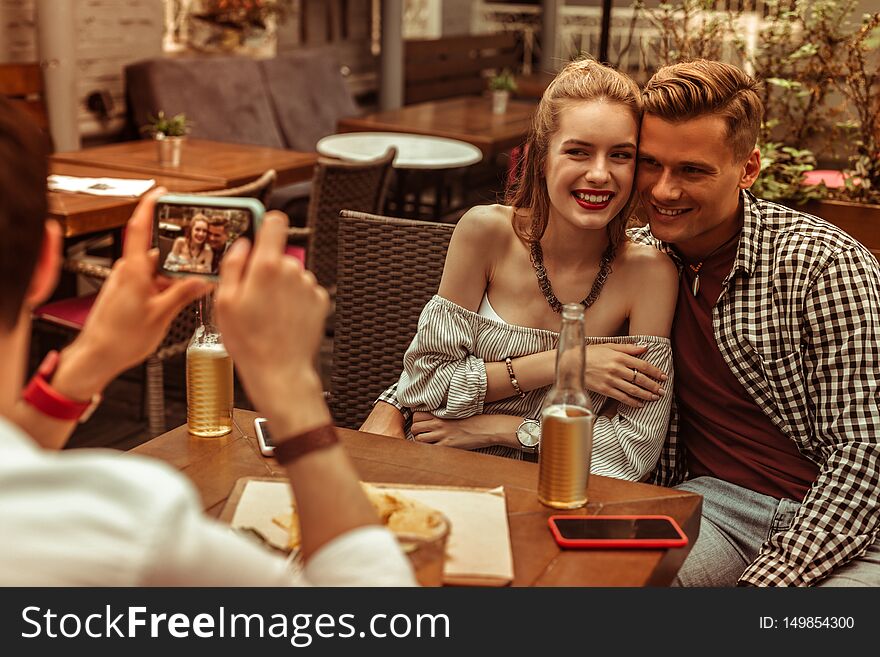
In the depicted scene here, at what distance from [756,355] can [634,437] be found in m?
0.28

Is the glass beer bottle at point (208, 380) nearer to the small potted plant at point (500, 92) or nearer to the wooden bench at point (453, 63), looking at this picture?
the small potted plant at point (500, 92)

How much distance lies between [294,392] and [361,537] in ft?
0.51

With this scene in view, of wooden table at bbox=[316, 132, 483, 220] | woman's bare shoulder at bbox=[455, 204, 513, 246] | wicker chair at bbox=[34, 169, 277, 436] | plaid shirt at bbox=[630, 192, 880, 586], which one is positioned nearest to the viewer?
plaid shirt at bbox=[630, 192, 880, 586]

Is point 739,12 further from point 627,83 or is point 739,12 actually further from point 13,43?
point 13,43

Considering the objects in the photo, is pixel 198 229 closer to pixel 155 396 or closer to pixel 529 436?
pixel 529 436

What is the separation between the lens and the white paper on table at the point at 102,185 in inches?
139

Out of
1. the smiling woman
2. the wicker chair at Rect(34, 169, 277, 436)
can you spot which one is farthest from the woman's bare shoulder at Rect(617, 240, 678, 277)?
the wicker chair at Rect(34, 169, 277, 436)

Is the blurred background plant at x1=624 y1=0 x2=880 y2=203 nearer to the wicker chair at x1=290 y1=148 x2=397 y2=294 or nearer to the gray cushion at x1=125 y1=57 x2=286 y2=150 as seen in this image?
the wicker chair at x1=290 y1=148 x2=397 y2=294

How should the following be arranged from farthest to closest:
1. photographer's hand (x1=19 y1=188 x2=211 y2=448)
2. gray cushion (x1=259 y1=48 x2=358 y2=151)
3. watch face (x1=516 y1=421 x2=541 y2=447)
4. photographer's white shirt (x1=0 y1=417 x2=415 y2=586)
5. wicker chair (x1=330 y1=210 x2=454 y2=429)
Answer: gray cushion (x1=259 y1=48 x2=358 y2=151), wicker chair (x1=330 y1=210 x2=454 y2=429), watch face (x1=516 y1=421 x2=541 y2=447), photographer's hand (x1=19 y1=188 x2=211 y2=448), photographer's white shirt (x1=0 y1=417 x2=415 y2=586)

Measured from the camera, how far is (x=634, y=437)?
1839 millimetres

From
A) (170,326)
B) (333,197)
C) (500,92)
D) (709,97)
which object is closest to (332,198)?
(333,197)

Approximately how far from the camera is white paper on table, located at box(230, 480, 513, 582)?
124 centimetres

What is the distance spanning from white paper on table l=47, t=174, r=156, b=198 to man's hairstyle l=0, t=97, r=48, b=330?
269 cm

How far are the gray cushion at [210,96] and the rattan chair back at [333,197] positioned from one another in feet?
7.22
